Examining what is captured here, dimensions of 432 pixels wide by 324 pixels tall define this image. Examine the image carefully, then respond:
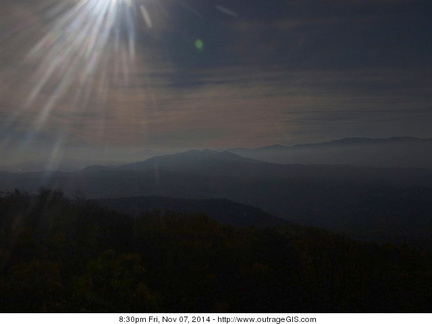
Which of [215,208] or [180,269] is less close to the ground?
[215,208]

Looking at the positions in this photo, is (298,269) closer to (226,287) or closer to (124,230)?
(226,287)

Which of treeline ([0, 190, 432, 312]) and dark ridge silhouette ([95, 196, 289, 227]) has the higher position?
dark ridge silhouette ([95, 196, 289, 227])

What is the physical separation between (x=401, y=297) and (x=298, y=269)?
18.2 ft

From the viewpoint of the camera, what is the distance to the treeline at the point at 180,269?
15.5 meters

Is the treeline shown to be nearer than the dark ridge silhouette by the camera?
Yes

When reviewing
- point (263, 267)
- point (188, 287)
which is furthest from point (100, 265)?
point (263, 267)

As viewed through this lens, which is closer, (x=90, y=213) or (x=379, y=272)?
(x=379, y=272)

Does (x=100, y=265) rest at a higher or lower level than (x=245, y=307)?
higher

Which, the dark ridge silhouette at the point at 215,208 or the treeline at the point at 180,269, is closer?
the treeline at the point at 180,269

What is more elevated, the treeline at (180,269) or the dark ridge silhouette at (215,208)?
the dark ridge silhouette at (215,208)

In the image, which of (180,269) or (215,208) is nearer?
(180,269)

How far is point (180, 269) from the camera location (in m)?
20.1

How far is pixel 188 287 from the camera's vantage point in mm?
17953

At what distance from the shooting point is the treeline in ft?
50.8
